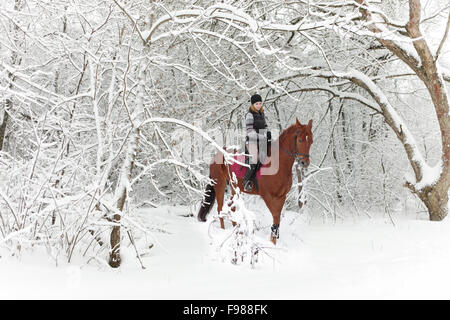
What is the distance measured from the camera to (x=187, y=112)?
29.2 feet

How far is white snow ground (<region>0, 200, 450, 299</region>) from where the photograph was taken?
359 cm

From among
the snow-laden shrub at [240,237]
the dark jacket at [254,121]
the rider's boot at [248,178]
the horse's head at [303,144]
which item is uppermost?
the dark jacket at [254,121]

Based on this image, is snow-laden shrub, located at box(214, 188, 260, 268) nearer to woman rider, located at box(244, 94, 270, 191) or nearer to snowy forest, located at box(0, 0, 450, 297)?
snowy forest, located at box(0, 0, 450, 297)

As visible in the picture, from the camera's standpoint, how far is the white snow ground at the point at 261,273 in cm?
359

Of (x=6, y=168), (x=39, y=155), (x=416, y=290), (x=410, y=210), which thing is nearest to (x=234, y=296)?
(x=416, y=290)

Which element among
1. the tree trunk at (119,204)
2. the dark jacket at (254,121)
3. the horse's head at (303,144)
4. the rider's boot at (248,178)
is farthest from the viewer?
the rider's boot at (248,178)

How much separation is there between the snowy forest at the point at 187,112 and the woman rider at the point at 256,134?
39cm

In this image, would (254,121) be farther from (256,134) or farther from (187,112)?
(187,112)

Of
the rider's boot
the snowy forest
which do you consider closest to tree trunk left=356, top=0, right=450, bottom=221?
the snowy forest

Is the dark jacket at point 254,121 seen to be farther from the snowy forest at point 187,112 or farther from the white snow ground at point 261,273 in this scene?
the white snow ground at point 261,273

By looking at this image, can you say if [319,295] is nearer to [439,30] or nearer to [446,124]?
[446,124]

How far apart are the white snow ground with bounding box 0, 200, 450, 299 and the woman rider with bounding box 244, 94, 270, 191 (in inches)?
56.8

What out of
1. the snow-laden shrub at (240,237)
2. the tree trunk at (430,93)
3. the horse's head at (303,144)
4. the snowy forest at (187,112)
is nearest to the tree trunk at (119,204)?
the snowy forest at (187,112)

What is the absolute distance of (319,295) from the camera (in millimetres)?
3566
